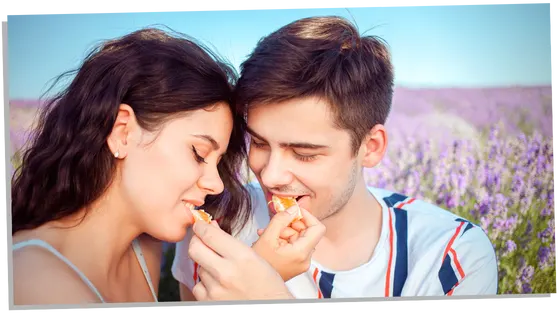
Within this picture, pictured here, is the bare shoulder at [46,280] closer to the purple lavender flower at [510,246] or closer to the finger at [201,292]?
the finger at [201,292]

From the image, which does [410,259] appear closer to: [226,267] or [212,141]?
[226,267]

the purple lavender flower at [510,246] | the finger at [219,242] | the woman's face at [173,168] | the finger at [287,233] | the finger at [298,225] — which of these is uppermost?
the woman's face at [173,168]

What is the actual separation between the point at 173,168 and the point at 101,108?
0.48 m

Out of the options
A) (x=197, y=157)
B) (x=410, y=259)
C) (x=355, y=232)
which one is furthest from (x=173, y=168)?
(x=410, y=259)

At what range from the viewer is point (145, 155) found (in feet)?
12.6

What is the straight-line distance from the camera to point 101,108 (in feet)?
12.4

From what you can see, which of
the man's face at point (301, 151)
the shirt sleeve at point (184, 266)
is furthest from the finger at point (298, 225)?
the shirt sleeve at point (184, 266)

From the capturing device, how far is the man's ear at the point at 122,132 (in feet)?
12.4

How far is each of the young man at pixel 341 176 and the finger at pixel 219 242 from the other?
1.44 feet

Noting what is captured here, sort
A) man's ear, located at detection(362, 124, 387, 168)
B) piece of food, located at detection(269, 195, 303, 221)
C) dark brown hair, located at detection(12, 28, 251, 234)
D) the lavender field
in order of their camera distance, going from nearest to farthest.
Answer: dark brown hair, located at detection(12, 28, 251, 234), piece of food, located at detection(269, 195, 303, 221), man's ear, located at detection(362, 124, 387, 168), the lavender field

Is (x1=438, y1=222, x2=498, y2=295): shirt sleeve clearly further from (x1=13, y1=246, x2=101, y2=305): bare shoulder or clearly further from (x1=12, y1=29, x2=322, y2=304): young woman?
(x1=13, y1=246, x2=101, y2=305): bare shoulder

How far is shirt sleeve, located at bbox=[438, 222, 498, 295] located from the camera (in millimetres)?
4168

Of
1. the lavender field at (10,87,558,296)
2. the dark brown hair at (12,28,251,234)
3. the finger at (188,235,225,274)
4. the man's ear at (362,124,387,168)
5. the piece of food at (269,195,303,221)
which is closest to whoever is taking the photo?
the finger at (188,235,225,274)

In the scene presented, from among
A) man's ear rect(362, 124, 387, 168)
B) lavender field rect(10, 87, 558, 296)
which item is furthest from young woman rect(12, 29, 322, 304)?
lavender field rect(10, 87, 558, 296)
